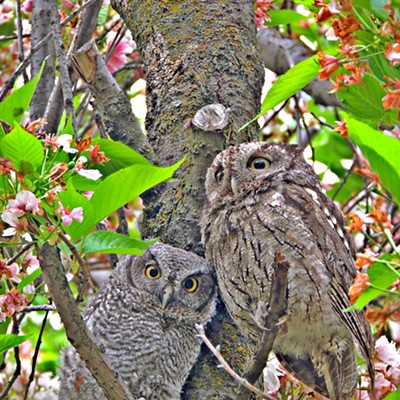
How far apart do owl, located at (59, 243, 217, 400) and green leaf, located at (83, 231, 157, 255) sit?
2.49 ft

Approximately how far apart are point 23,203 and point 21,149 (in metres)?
0.13

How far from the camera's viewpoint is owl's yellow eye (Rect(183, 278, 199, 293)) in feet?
9.51

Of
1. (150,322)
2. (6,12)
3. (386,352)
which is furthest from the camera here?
(6,12)

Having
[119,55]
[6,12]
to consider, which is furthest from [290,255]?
[6,12]

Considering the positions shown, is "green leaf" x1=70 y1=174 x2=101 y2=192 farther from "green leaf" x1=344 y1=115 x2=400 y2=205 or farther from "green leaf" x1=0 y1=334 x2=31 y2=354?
"green leaf" x1=344 y1=115 x2=400 y2=205

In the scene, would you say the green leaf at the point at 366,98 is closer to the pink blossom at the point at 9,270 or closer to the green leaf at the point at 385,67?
the green leaf at the point at 385,67

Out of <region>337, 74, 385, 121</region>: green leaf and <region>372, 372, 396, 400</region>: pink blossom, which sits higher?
<region>337, 74, 385, 121</region>: green leaf

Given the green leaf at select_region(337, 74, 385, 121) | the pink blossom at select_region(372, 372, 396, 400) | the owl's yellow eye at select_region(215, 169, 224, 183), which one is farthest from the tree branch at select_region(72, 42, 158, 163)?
the pink blossom at select_region(372, 372, 396, 400)

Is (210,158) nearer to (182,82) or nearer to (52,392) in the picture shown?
(182,82)

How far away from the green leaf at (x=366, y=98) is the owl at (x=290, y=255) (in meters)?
0.55

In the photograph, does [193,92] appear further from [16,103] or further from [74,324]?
[74,324]

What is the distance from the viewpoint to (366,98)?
192 cm

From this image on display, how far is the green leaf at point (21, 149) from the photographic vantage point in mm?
1771

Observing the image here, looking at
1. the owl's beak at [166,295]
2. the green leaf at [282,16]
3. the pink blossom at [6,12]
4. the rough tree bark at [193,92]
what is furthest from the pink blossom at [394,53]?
the pink blossom at [6,12]
